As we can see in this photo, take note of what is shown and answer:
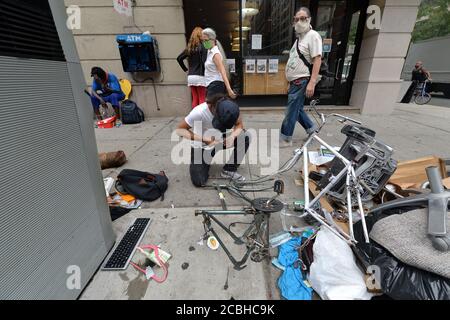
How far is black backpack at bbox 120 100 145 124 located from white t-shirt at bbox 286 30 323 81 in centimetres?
419

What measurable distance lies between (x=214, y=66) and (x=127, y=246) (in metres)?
3.24

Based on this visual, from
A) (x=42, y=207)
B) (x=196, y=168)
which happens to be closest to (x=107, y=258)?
(x=42, y=207)

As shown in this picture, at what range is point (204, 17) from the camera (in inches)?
230

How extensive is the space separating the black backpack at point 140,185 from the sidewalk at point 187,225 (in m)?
0.12

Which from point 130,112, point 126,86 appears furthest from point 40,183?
point 126,86

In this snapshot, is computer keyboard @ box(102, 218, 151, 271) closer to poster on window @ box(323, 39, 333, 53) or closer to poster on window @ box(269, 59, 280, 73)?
poster on window @ box(269, 59, 280, 73)

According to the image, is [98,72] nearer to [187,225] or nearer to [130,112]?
[130,112]

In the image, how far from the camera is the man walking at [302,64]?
10.7 ft

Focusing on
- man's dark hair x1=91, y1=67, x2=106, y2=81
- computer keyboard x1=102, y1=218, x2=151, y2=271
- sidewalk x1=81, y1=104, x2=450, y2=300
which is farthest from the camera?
man's dark hair x1=91, y1=67, x2=106, y2=81

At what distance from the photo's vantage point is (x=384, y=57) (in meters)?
5.75

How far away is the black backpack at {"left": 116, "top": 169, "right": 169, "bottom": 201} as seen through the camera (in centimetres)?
249

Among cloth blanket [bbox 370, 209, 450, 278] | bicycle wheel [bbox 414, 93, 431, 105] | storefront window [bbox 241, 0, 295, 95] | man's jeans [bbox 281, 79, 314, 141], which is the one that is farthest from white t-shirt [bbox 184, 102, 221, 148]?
bicycle wheel [bbox 414, 93, 431, 105]

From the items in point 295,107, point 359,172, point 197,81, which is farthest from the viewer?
point 197,81

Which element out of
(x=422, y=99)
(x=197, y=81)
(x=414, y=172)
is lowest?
(x=422, y=99)
